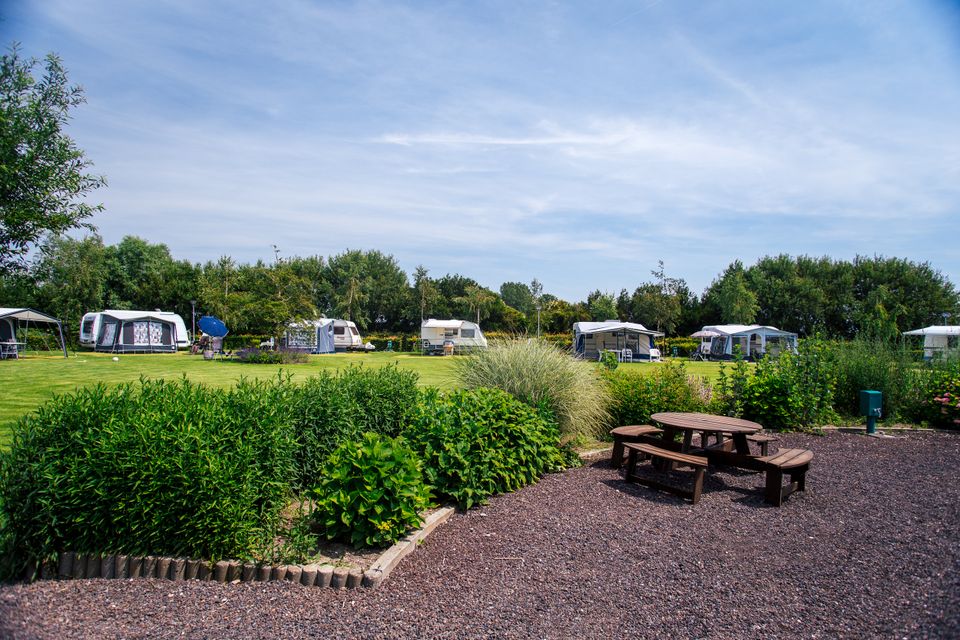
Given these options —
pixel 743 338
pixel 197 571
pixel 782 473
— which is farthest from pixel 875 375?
pixel 743 338

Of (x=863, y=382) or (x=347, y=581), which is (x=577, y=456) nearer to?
(x=347, y=581)

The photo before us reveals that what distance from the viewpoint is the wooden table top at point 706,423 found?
4.55 m

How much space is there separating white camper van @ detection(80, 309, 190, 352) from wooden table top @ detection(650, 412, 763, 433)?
26566 millimetres

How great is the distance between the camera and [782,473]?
162 inches

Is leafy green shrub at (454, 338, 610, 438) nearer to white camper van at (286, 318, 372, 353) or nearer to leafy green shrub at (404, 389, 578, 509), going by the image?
leafy green shrub at (404, 389, 578, 509)

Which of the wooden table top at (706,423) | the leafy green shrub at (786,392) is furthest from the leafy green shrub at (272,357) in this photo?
the wooden table top at (706,423)

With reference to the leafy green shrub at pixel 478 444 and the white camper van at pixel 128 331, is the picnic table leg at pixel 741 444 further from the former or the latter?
the white camper van at pixel 128 331

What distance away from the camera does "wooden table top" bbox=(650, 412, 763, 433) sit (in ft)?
14.9

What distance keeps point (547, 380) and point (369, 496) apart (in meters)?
3.08

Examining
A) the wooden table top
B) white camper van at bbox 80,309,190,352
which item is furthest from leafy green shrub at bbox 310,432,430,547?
white camper van at bbox 80,309,190,352

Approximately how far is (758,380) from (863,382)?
191cm

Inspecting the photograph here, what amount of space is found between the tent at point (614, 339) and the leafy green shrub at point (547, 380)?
69.4 ft

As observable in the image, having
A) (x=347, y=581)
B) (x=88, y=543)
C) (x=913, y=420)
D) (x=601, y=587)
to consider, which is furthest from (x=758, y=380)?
(x=88, y=543)

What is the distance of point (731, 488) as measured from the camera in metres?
4.52
